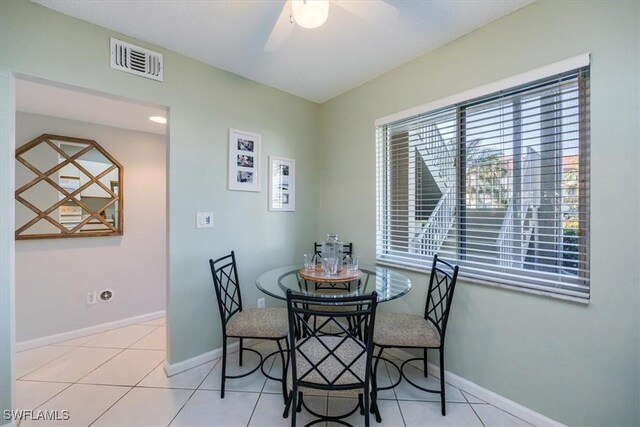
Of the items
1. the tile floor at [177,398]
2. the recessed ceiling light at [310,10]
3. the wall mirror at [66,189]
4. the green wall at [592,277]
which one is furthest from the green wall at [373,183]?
the wall mirror at [66,189]

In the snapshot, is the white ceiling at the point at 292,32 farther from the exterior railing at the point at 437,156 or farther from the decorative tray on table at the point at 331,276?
the decorative tray on table at the point at 331,276

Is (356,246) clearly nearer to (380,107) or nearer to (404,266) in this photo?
(404,266)

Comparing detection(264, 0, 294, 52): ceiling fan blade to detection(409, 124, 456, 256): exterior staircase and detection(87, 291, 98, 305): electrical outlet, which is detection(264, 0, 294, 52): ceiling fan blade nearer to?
detection(409, 124, 456, 256): exterior staircase

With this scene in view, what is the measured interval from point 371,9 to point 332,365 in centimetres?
174

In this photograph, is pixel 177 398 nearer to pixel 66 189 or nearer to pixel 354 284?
pixel 354 284

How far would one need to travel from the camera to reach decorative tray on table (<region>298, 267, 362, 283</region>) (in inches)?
70.7

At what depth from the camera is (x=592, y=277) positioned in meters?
1.34

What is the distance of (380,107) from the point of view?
2.37 m

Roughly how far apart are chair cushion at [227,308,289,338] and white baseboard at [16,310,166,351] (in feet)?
6.04

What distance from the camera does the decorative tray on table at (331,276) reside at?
1796mm

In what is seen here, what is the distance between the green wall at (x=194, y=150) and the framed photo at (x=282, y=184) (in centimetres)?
7

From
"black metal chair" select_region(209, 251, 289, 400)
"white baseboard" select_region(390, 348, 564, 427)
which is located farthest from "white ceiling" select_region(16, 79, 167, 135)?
"white baseboard" select_region(390, 348, 564, 427)

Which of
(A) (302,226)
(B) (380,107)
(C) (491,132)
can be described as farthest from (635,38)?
(A) (302,226)

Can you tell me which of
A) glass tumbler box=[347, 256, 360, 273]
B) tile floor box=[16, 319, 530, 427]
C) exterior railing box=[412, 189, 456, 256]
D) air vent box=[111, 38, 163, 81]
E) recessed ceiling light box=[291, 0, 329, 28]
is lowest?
tile floor box=[16, 319, 530, 427]
